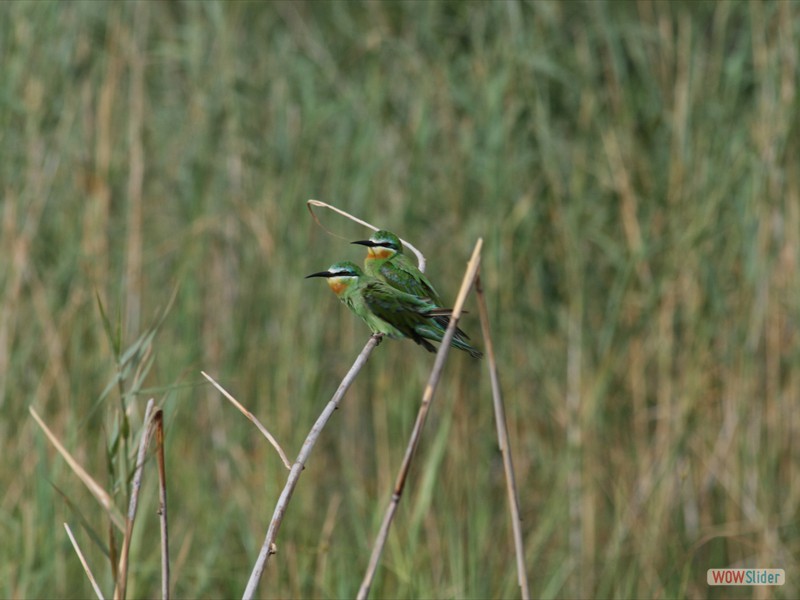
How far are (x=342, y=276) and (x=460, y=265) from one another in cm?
185

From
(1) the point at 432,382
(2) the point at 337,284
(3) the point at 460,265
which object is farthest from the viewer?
(3) the point at 460,265

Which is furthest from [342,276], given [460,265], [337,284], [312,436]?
[460,265]

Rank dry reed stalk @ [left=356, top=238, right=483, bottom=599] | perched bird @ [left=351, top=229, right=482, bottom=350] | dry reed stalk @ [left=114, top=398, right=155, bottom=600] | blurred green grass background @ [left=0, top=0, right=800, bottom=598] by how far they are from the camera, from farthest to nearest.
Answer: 1. blurred green grass background @ [left=0, top=0, right=800, bottom=598]
2. dry reed stalk @ [left=114, top=398, right=155, bottom=600]
3. perched bird @ [left=351, top=229, right=482, bottom=350]
4. dry reed stalk @ [left=356, top=238, right=483, bottom=599]

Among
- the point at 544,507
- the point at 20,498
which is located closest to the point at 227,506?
the point at 20,498

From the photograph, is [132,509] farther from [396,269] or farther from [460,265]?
[460,265]

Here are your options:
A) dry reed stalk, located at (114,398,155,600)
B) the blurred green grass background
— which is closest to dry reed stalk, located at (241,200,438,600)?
dry reed stalk, located at (114,398,155,600)

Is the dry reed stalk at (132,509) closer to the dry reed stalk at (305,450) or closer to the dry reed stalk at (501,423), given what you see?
the dry reed stalk at (305,450)

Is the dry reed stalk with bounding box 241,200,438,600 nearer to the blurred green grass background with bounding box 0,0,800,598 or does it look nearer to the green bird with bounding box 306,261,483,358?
the green bird with bounding box 306,261,483,358

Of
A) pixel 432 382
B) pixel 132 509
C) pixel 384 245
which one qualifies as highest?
pixel 384 245

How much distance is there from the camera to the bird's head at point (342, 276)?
39.4 inches

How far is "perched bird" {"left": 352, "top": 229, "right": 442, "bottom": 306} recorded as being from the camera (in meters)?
0.98

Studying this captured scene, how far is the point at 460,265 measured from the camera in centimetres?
285

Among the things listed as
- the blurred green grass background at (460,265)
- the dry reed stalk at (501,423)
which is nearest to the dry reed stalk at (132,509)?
the dry reed stalk at (501,423)

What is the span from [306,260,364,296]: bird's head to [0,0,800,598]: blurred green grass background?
4.74 feet
